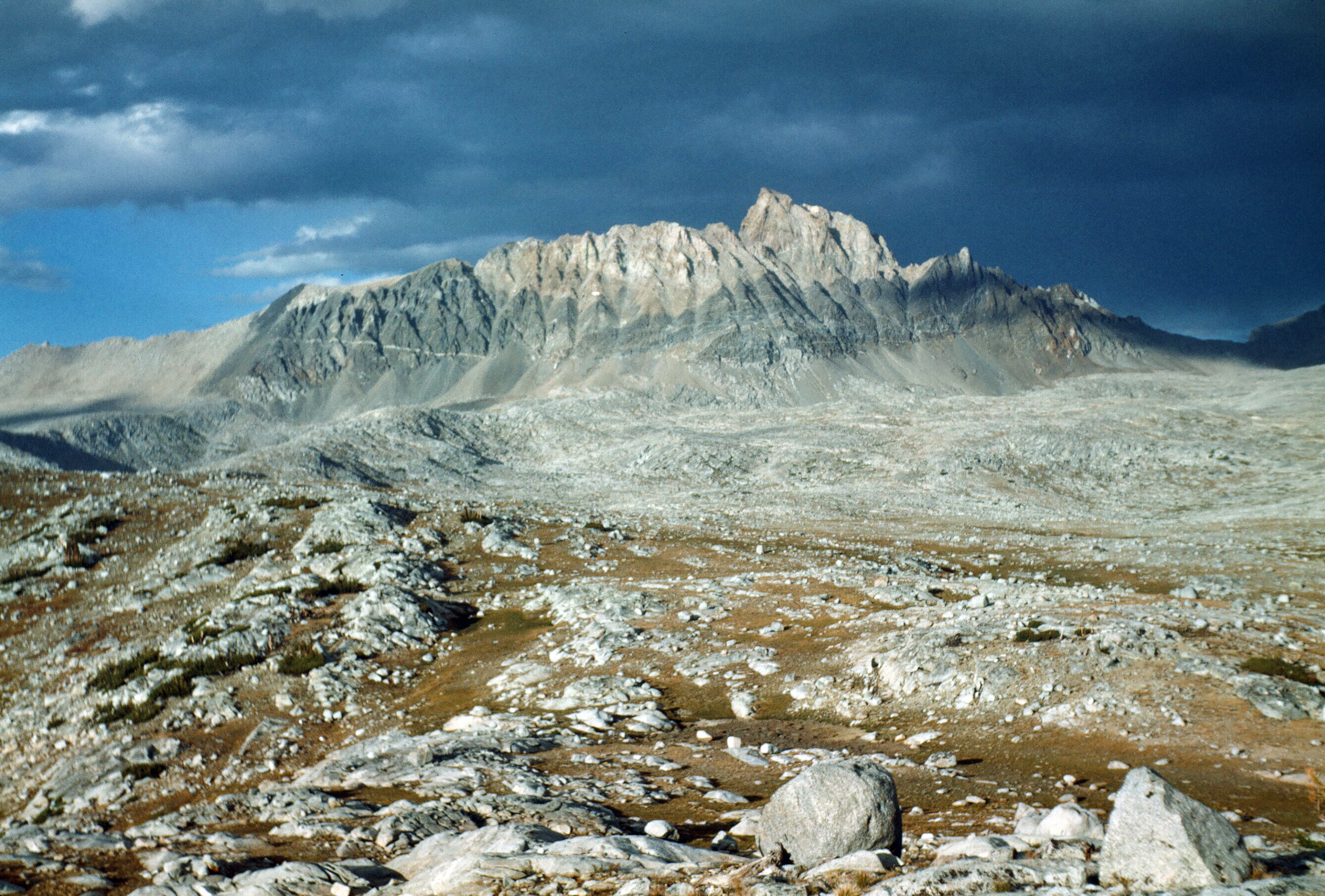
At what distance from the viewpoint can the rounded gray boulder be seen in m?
9.45

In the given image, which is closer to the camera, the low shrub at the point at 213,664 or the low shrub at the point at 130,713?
the low shrub at the point at 130,713

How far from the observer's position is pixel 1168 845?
302 inches

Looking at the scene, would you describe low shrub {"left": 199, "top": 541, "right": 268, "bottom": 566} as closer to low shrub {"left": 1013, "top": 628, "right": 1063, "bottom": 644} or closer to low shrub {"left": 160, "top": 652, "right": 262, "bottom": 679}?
low shrub {"left": 160, "top": 652, "right": 262, "bottom": 679}

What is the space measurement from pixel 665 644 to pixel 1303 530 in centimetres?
4891

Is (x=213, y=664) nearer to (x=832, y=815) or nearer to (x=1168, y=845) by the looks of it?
(x=832, y=815)

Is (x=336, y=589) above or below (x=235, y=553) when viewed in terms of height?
below

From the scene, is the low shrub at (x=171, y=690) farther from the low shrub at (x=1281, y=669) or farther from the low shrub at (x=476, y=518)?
the low shrub at (x=1281, y=669)

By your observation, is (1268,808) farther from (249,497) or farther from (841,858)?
(249,497)

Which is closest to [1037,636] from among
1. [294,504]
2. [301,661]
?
[301,661]

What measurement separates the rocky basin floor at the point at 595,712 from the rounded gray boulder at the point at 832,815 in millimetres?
255

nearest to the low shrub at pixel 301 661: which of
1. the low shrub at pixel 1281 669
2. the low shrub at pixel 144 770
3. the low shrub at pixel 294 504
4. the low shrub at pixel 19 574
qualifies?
the low shrub at pixel 144 770

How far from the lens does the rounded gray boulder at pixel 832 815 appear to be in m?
9.45

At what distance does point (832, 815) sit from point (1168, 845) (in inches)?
138

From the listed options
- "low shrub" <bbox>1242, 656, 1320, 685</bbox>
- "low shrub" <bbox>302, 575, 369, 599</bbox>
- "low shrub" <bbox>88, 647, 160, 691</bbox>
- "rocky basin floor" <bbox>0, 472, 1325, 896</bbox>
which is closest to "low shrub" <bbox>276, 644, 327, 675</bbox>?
"rocky basin floor" <bbox>0, 472, 1325, 896</bbox>
